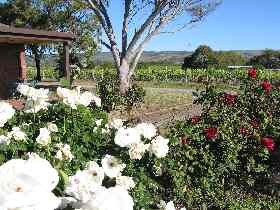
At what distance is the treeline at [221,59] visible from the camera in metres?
65.4

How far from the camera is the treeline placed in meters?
65.4

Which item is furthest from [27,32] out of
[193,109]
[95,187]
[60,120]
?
[95,187]

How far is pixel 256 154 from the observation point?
8.05 m

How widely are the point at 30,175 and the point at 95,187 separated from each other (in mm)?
549

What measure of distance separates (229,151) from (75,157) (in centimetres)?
322

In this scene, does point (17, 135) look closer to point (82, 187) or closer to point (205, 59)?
point (82, 187)

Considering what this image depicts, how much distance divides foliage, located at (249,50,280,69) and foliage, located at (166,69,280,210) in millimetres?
65530

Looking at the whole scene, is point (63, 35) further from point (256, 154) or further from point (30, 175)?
point (30, 175)

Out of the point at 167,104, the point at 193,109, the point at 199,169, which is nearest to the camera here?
the point at 199,169

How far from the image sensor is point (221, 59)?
7312 centimetres

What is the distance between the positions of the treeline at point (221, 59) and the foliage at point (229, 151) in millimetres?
51149

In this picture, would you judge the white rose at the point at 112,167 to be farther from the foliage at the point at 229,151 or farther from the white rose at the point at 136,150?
the foliage at the point at 229,151

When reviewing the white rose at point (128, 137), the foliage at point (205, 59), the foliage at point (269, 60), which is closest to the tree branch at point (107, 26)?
the white rose at point (128, 137)

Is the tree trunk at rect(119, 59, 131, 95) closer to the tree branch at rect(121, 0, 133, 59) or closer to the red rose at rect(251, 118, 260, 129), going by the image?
the tree branch at rect(121, 0, 133, 59)
